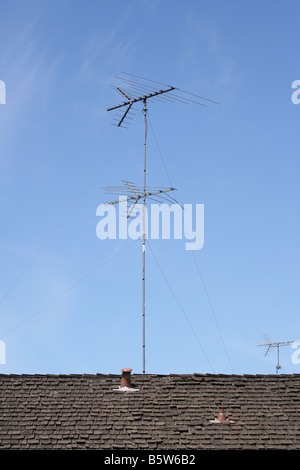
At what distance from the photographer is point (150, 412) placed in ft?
53.2

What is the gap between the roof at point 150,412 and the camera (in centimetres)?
1524

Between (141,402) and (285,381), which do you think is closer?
(141,402)

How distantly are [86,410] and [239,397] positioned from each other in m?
3.71

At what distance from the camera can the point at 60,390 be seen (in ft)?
56.0

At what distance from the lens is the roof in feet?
50.0

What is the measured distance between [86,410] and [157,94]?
30.5 ft
